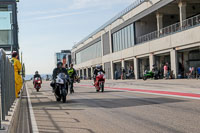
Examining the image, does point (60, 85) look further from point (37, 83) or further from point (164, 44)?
point (164, 44)

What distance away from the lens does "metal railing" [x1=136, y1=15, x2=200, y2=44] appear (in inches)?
1172

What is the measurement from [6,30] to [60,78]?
11076 mm

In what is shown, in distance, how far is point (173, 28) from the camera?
113 feet

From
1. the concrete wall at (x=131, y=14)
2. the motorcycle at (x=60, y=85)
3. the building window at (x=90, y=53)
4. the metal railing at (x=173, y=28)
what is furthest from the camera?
the building window at (x=90, y=53)

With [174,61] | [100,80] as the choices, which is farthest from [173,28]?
[100,80]

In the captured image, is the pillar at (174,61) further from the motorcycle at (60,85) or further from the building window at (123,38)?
the motorcycle at (60,85)

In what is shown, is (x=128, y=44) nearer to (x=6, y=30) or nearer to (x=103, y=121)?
(x=6, y=30)

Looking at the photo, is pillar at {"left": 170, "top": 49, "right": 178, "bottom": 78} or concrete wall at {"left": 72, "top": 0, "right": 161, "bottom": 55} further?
concrete wall at {"left": 72, "top": 0, "right": 161, "bottom": 55}

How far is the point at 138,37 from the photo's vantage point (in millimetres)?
44844

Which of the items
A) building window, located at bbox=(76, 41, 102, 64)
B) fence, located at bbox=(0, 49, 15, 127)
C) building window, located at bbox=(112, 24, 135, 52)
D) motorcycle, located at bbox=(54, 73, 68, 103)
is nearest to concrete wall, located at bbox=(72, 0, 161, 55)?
building window, located at bbox=(112, 24, 135, 52)

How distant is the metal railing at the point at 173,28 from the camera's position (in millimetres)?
29781

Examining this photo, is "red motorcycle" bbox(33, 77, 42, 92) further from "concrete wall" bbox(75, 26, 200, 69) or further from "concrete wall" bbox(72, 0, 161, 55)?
"concrete wall" bbox(72, 0, 161, 55)

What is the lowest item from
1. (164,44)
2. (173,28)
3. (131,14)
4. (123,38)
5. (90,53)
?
(164,44)

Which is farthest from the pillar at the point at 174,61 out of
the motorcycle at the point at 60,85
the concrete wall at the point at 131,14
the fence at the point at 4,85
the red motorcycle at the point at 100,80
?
the fence at the point at 4,85
